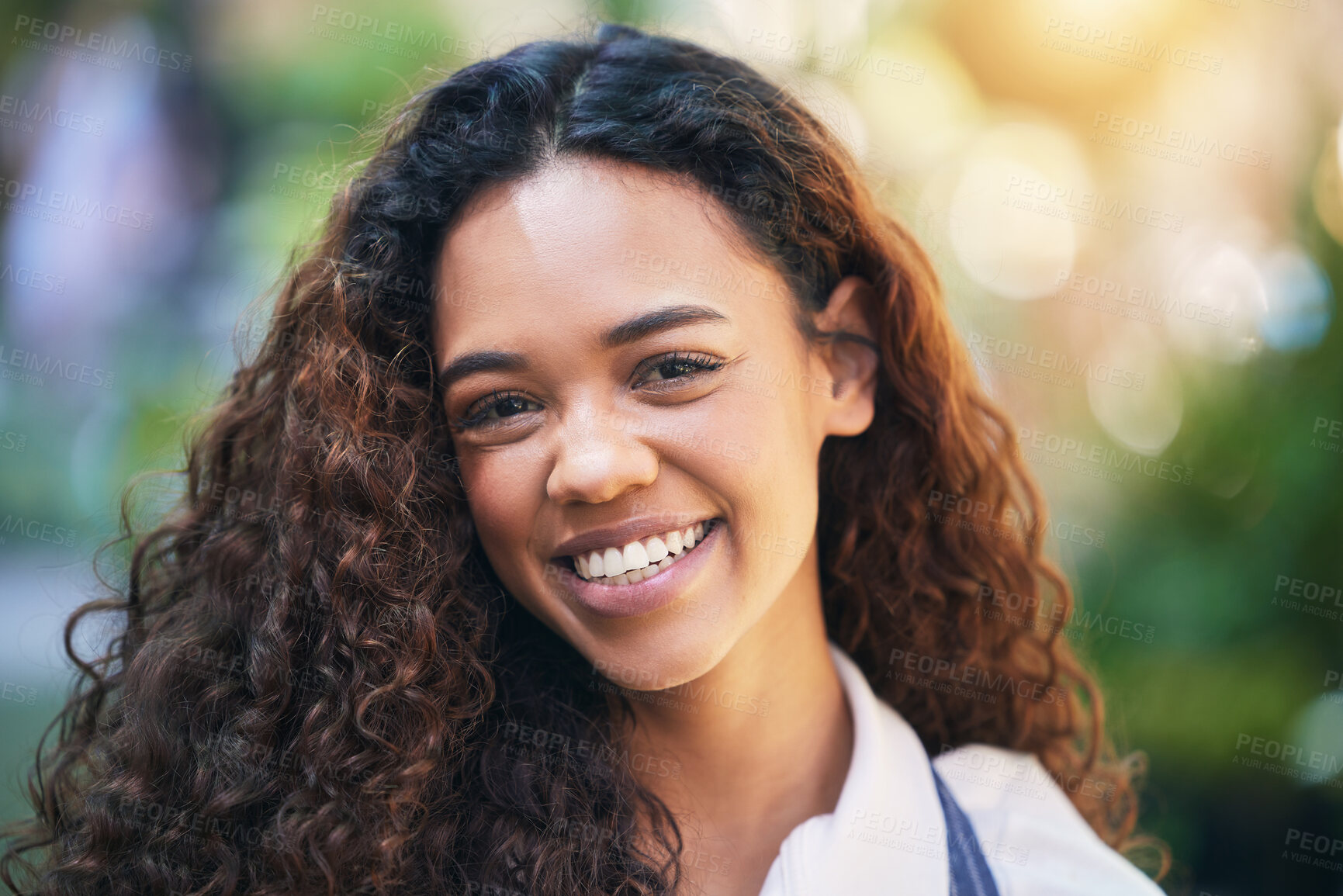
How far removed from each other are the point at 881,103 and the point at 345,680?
2.56 metres

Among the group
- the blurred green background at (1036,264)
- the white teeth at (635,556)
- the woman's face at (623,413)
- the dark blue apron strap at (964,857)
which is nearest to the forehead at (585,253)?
the woman's face at (623,413)

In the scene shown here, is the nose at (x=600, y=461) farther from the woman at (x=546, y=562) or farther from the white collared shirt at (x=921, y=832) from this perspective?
the white collared shirt at (x=921, y=832)

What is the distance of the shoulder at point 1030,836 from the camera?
161cm

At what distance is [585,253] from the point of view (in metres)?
1.39

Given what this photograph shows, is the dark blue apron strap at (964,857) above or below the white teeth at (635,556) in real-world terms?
below

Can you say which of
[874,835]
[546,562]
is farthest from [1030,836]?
[546,562]

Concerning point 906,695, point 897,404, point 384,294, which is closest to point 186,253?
point 384,294

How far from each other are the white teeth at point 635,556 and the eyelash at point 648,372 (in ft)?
0.87

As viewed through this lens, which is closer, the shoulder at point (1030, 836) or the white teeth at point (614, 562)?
the white teeth at point (614, 562)

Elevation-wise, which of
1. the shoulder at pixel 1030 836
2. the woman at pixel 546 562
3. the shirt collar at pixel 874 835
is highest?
the woman at pixel 546 562

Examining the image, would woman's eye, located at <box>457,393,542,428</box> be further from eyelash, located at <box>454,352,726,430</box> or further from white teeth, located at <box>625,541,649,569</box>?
white teeth, located at <box>625,541,649,569</box>

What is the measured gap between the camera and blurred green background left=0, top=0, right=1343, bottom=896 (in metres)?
2.38

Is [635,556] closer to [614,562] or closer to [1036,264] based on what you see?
[614,562]

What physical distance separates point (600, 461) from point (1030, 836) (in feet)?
3.65
